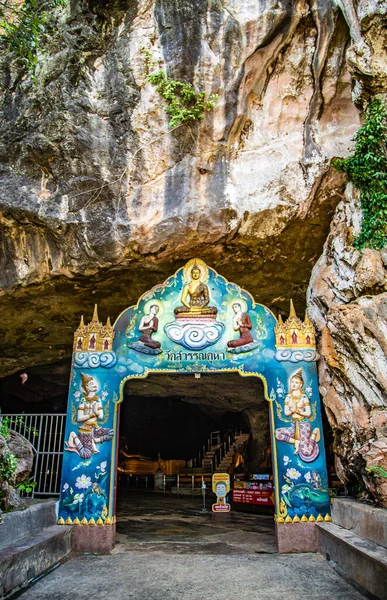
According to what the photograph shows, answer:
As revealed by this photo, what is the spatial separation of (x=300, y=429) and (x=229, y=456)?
1060 cm

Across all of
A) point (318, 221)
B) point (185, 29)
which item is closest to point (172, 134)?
point (185, 29)

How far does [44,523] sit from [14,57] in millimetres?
8572

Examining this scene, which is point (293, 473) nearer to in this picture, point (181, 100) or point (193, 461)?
point (181, 100)

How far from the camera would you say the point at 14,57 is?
8508mm

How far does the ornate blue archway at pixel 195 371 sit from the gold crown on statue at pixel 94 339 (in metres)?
0.02

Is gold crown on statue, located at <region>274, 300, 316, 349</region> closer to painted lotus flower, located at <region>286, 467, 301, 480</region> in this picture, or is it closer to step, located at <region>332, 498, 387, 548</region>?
painted lotus flower, located at <region>286, 467, 301, 480</region>

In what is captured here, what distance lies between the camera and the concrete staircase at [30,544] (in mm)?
4863

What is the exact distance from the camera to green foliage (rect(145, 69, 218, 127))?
7.97 metres

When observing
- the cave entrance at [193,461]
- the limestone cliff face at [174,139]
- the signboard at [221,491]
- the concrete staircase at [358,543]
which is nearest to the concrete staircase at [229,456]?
the cave entrance at [193,461]

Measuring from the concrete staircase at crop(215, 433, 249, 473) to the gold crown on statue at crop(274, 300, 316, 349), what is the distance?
9921mm

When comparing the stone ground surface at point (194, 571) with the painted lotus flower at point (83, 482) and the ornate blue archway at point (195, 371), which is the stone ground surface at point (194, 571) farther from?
the painted lotus flower at point (83, 482)

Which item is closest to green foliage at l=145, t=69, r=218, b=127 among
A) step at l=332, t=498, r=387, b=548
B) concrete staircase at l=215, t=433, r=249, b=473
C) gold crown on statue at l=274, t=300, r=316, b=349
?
gold crown on statue at l=274, t=300, r=316, b=349

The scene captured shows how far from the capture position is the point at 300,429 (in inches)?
295

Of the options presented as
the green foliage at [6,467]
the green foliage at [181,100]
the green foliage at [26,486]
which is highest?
the green foliage at [181,100]
